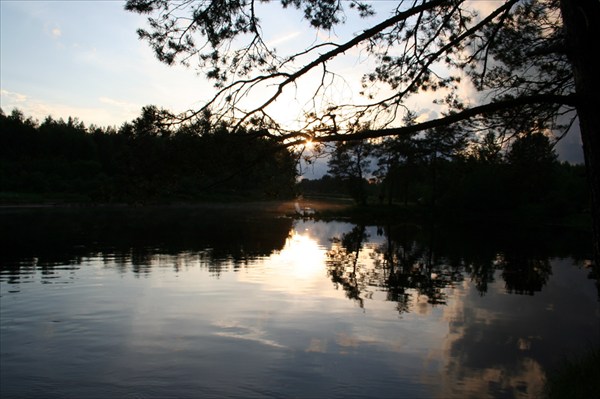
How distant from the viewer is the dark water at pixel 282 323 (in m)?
10.1

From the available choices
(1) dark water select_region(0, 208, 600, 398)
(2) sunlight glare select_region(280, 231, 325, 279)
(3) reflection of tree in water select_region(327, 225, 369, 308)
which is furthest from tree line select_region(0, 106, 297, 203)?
(2) sunlight glare select_region(280, 231, 325, 279)

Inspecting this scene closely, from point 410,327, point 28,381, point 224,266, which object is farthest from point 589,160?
point 224,266

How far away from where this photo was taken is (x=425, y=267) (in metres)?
26.1

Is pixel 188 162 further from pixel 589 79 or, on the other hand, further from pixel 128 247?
pixel 128 247

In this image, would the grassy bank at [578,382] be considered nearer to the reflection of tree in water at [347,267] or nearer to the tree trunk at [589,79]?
the tree trunk at [589,79]

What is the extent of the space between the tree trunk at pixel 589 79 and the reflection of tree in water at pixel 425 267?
10.4 m

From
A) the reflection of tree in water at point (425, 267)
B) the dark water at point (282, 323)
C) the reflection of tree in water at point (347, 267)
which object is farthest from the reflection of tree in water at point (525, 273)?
the reflection of tree in water at point (347, 267)

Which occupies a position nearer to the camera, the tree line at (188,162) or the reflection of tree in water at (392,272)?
the tree line at (188,162)

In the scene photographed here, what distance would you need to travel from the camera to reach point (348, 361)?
11.3 meters

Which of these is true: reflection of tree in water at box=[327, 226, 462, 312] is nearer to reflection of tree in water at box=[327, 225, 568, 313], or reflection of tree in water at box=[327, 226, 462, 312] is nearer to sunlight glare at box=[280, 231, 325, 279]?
reflection of tree in water at box=[327, 225, 568, 313]

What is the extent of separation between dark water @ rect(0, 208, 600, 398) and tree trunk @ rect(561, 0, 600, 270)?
5.20 metres

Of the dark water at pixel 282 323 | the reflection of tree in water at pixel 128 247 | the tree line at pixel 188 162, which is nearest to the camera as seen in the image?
the tree line at pixel 188 162

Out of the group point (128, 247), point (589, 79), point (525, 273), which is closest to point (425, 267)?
point (525, 273)

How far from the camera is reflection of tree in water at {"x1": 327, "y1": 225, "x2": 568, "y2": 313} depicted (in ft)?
65.2
